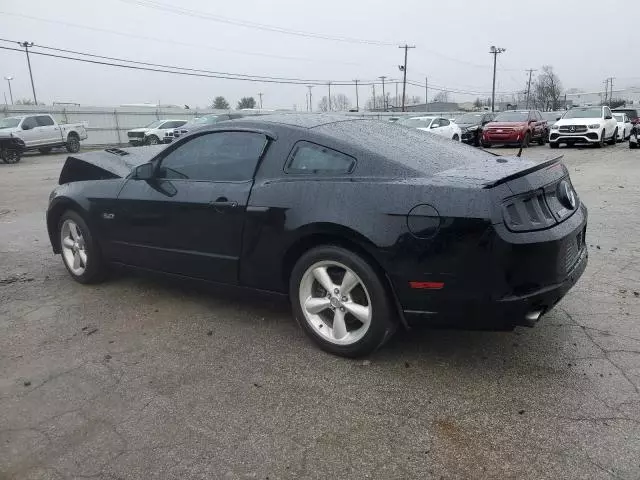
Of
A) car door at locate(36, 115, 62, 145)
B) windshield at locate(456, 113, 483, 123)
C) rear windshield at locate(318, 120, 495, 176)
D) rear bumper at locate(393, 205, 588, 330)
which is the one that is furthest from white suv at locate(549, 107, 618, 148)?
car door at locate(36, 115, 62, 145)

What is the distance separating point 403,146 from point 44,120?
87.8ft

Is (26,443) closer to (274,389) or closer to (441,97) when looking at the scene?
(274,389)

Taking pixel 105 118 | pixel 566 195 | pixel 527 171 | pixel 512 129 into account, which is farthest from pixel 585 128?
pixel 105 118

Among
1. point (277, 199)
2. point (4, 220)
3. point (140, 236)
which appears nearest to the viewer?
point (277, 199)

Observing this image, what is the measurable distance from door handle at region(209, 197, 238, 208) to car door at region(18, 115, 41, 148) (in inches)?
965

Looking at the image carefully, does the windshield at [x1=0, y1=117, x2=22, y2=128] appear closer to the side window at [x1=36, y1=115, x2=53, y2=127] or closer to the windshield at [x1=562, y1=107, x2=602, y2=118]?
the side window at [x1=36, y1=115, x2=53, y2=127]

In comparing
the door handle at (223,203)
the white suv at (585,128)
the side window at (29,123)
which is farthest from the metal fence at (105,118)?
the door handle at (223,203)

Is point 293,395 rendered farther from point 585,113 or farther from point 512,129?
point 585,113

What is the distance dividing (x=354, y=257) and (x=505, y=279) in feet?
2.78

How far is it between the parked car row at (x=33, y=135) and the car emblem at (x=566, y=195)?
2330 cm

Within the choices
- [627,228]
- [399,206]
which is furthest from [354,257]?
[627,228]

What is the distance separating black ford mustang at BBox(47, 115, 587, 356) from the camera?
2.91 meters

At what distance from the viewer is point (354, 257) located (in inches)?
125

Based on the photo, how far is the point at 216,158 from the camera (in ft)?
13.1
